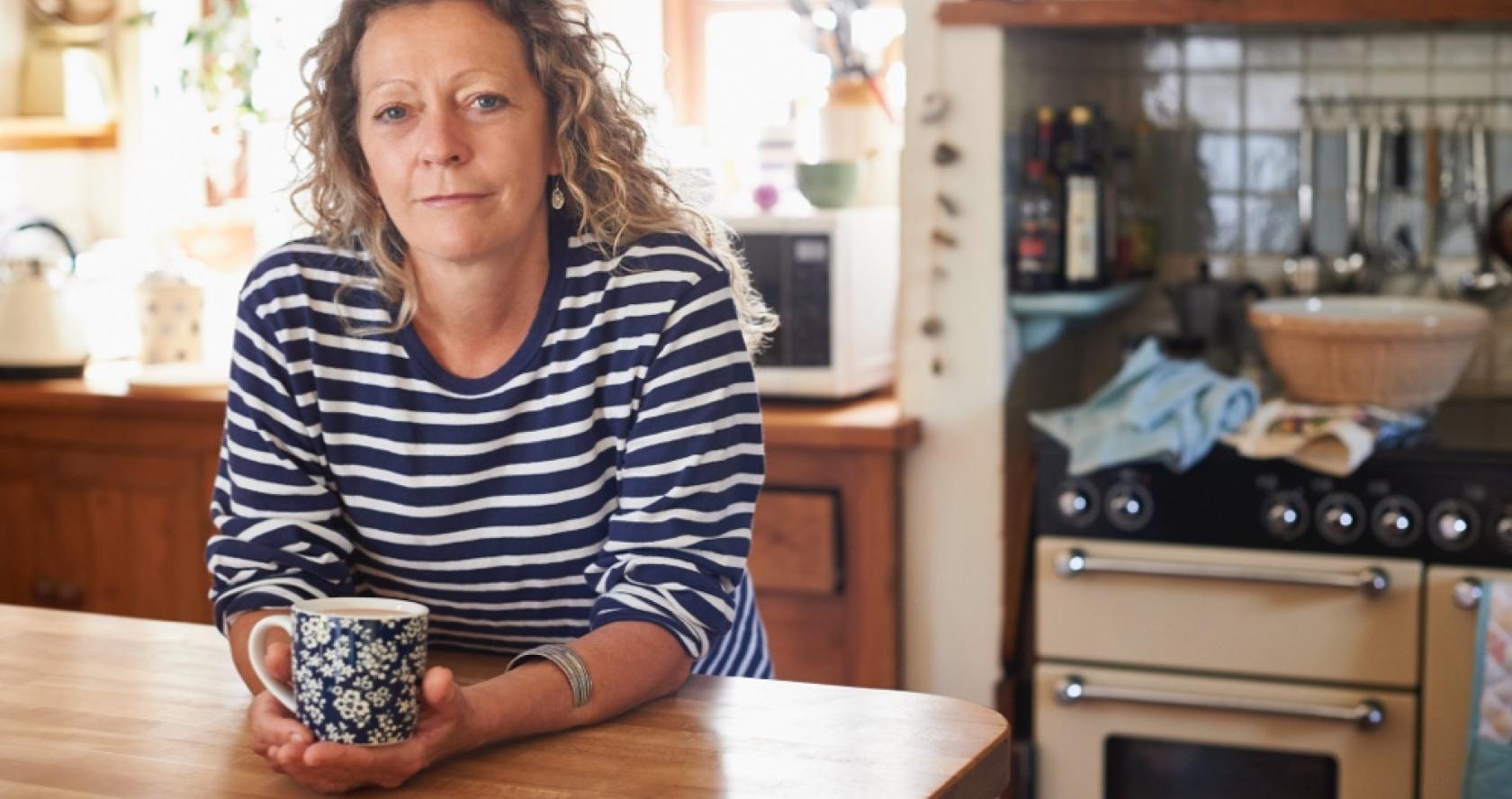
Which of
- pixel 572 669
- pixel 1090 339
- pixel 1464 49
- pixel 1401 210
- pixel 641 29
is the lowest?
pixel 572 669

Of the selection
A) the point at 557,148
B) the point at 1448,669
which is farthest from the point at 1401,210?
the point at 557,148

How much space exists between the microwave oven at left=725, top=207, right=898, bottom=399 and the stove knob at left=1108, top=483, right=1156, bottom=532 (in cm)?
46

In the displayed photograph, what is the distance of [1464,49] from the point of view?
109 inches

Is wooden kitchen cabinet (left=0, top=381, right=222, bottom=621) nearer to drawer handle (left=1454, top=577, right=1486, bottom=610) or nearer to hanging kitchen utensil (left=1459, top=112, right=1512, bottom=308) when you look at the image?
drawer handle (left=1454, top=577, right=1486, bottom=610)

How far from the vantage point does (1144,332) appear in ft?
9.84

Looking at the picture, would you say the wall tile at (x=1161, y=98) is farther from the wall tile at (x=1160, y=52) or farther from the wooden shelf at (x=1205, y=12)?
the wooden shelf at (x=1205, y=12)

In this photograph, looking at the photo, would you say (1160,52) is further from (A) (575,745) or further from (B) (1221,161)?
(A) (575,745)

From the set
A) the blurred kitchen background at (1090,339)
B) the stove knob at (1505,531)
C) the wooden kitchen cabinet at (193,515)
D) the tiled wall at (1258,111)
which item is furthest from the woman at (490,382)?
the tiled wall at (1258,111)

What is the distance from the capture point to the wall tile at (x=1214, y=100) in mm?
2934

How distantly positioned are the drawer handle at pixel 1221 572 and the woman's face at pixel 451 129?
123 centimetres

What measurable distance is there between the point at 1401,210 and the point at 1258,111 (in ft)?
0.93

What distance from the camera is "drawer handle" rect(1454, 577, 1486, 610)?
2234mm

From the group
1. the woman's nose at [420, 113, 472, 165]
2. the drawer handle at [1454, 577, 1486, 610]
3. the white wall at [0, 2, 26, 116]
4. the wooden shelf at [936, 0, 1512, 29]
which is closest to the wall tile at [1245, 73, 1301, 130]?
the wooden shelf at [936, 0, 1512, 29]

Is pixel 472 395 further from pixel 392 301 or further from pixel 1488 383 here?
pixel 1488 383
